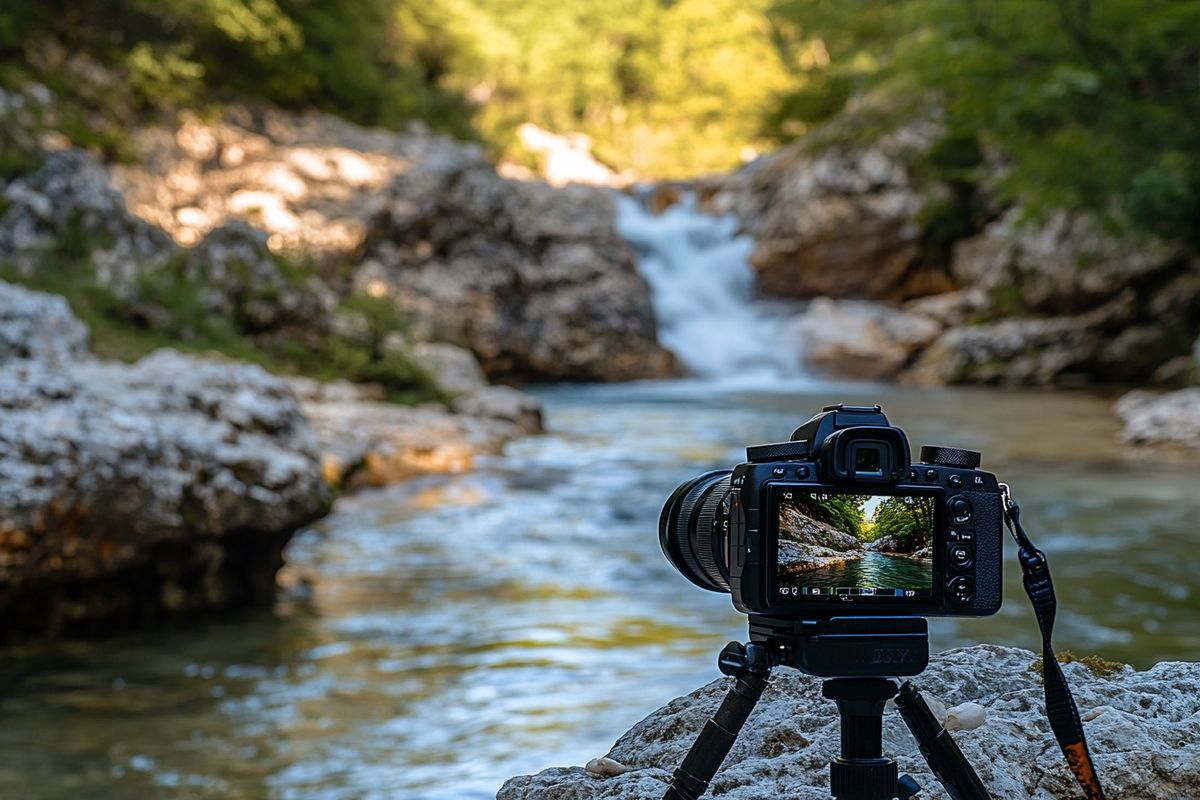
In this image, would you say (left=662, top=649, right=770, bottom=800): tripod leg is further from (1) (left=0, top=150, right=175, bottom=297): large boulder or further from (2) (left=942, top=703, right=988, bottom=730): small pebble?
(1) (left=0, top=150, right=175, bottom=297): large boulder

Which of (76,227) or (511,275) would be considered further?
(511,275)

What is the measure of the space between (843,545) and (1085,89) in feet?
37.5

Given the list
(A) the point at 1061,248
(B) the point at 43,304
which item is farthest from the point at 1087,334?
(B) the point at 43,304

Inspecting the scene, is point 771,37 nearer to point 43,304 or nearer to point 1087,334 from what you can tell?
point 1087,334

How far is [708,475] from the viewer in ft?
6.01

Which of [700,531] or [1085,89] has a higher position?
[1085,89]

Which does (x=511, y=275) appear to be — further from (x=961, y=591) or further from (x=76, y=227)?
(x=961, y=591)

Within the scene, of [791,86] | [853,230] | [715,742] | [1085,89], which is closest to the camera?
[715,742]

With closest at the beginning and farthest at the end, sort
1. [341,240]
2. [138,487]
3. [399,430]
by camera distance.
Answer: [138,487]
[399,430]
[341,240]

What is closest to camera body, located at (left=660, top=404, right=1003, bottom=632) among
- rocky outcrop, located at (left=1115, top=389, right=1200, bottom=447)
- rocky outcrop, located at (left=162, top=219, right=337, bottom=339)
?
rocky outcrop, located at (left=162, top=219, right=337, bottom=339)

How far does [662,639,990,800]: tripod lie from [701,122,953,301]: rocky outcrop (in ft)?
58.7

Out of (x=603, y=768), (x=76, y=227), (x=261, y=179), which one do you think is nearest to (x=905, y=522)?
(x=603, y=768)

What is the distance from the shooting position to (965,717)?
1.79m

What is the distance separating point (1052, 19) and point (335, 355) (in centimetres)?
844
